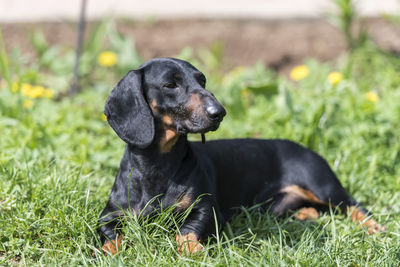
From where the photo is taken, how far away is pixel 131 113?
2.98m

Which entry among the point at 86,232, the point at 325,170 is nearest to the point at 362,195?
the point at 325,170

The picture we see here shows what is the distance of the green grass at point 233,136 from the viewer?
2906mm

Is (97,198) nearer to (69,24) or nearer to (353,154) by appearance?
(353,154)

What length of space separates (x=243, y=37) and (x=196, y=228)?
4896 mm

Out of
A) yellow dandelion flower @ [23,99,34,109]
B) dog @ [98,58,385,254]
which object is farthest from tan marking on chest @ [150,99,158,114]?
yellow dandelion flower @ [23,99,34,109]

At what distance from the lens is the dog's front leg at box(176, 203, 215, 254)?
2.93 metres

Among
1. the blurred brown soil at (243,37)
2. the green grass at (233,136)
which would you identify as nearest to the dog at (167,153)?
the green grass at (233,136)

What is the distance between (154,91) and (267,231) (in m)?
1.22

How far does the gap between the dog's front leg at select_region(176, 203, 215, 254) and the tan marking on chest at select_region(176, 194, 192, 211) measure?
6 centimetres

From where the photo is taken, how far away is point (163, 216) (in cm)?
302

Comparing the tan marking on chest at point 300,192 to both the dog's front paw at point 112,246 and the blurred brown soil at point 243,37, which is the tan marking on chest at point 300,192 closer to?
the dog's front paw at point 112,246

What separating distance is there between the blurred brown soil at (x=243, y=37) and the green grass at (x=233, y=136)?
0.48 metres

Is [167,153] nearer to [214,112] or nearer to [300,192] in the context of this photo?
[214,112]

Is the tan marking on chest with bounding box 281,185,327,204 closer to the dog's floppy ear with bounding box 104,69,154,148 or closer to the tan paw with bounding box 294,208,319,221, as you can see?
the tan paw with bounding box 294,208,319,221
